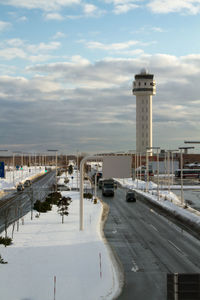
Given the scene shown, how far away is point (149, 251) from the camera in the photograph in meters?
26.5

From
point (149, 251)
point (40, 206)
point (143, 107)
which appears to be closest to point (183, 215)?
point (40, 206)

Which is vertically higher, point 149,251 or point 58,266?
point 58,266

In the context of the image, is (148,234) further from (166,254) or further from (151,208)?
(151,208)

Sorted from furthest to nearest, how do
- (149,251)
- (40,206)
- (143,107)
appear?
(143,107)
(40,206)
(149,251)

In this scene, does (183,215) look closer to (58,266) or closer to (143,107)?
(58,266)

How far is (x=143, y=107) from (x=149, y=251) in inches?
5783

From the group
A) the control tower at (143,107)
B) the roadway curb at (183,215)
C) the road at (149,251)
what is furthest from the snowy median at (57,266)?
the control tower at (143,107)

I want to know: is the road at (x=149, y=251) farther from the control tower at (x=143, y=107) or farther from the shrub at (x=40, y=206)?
the control tower at (x=143, y=107)

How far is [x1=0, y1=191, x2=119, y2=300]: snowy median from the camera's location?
1720 centimetres

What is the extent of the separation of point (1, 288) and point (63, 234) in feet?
43.8

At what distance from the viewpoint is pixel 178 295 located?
13.0m

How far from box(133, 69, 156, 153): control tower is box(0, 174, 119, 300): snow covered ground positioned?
13564 cm

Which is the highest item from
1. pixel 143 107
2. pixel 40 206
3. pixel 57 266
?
pixel 143 107

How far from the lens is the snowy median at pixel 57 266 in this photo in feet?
→ 56.4
